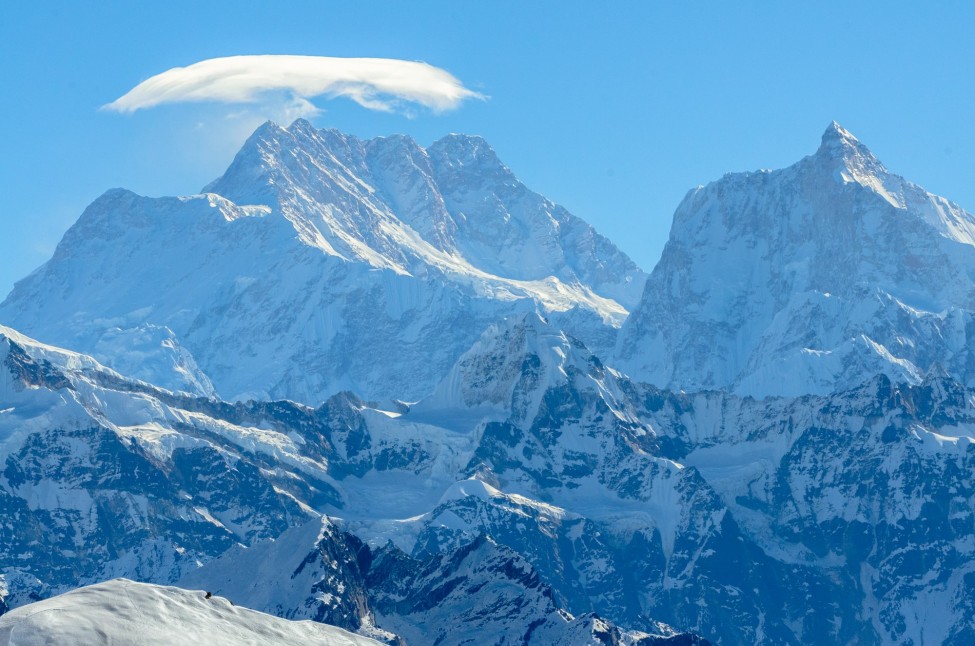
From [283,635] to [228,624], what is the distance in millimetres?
6247

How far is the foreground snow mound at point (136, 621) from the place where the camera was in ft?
471

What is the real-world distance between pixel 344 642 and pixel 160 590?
1988cm

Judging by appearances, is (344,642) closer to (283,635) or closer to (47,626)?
(283,635)

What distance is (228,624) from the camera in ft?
510

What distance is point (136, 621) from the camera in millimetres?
148375

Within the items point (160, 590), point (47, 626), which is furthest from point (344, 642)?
point (47, 626)

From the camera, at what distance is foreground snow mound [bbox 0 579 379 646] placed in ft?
471

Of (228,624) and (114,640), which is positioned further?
(228,624)

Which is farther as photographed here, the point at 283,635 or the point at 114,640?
the point at 283,635

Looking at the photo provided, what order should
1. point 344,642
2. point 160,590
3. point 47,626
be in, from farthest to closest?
point 344,642 < point 160,590 < point 47,626

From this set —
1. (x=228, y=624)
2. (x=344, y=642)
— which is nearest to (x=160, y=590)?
(x=228, y=624)

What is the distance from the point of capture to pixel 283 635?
528ft

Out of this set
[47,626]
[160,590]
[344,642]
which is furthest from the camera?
[344,642]

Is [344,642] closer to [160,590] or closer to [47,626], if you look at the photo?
[160,590]
